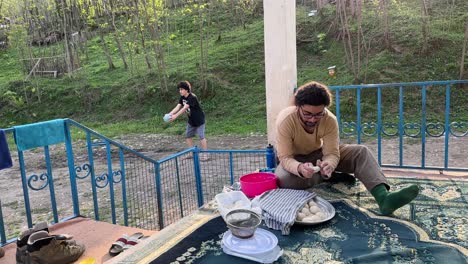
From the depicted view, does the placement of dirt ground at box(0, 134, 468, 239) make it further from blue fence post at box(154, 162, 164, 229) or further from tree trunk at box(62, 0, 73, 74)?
tree trunk at box(62, 0, 73, 74)

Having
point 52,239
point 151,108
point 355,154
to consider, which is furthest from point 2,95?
point 355,154

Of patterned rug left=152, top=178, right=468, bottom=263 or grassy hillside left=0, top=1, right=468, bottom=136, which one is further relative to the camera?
grassy hillside left=0, top=1, right=468, bottom=136

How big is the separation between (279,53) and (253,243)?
2.26 m

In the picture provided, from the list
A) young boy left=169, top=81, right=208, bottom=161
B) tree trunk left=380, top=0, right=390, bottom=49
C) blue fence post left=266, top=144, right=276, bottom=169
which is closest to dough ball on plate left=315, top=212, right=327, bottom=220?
blue fence post left=266, top=144, right=276, bottom=169

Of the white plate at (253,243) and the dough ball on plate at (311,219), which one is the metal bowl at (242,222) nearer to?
the white plate at (253,243)

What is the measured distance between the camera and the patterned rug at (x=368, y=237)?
2242 mm

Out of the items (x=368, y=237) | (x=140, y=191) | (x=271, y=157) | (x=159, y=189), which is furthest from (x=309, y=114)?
(x=140, y=191)

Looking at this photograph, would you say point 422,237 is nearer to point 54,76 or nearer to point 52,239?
point 52,239

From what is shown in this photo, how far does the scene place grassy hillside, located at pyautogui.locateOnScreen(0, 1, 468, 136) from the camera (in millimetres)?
9438

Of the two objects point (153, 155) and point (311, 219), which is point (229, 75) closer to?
Answer: point (153, 155)

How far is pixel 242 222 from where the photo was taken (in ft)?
7.87

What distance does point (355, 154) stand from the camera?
3186 millimetres

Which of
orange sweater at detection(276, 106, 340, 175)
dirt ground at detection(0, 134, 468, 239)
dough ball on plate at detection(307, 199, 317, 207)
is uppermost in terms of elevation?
orange sweater at detection(276, 106, 340, 175)

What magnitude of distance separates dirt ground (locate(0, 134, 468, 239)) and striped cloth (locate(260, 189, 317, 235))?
311cm
